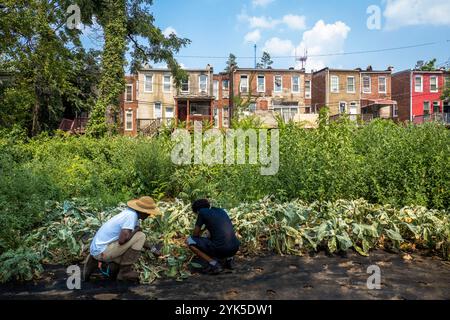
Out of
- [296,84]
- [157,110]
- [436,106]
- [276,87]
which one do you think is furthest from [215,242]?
[436,106]

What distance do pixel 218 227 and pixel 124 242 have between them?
1.32 m

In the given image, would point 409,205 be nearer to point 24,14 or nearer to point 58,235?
point 58,235

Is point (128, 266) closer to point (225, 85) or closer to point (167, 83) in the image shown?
point (167, 83)

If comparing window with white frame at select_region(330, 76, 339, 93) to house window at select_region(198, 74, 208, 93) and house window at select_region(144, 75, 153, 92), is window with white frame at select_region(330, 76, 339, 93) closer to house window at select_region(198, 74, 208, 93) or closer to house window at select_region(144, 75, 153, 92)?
house window at select_region(198, 74, 208, 93)

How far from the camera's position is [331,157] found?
9695 millimetres

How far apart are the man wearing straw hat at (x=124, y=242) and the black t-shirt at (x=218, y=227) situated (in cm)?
79

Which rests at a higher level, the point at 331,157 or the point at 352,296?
the point at 331,157

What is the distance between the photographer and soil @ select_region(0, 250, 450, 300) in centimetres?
517

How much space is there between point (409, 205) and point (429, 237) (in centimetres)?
134

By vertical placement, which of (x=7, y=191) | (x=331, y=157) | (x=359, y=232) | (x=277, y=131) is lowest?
(x=359, y=232)

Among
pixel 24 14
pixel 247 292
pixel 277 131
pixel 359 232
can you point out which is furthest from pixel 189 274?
pixel 24 14

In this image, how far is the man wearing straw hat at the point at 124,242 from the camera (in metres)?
5.61

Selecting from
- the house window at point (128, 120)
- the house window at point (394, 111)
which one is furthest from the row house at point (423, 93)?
the house window at point (128, 120)

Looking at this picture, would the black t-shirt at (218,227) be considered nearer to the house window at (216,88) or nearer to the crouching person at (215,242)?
the crouching person at (215,242)
